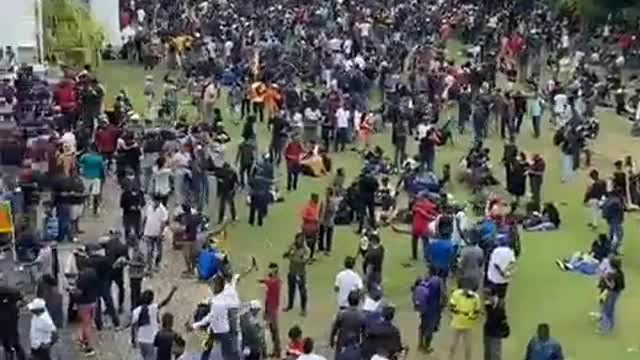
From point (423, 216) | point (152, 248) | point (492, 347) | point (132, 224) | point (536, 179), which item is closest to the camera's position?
point (492, 347)

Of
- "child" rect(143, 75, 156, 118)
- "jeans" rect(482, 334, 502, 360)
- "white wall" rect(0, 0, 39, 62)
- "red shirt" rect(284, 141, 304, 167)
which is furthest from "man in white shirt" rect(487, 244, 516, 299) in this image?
"white wall" rect(0, 0, 39, 62)

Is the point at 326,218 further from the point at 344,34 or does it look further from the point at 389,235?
the point at 344,34

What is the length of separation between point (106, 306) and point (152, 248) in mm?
2857

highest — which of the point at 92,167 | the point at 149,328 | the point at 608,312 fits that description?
the point at 92,167

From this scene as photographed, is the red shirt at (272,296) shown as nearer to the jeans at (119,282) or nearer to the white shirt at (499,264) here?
the jeans at (119,282)

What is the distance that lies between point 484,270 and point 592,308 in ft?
6.62

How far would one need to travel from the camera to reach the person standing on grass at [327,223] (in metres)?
24.2

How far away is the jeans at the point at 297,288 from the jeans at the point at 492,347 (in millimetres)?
3327

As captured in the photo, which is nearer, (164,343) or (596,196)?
(164,343)

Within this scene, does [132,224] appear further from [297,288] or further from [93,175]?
[297,288]

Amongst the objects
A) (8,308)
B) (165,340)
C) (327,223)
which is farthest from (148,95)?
(165,340)

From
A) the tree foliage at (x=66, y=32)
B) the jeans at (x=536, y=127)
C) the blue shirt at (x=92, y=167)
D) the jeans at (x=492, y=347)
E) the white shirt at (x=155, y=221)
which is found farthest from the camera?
the tree foliage at (x=66, y=32)

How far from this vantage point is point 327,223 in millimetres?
24172

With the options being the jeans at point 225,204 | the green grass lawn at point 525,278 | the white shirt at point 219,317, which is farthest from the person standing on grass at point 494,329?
the jeans at point 225,204
